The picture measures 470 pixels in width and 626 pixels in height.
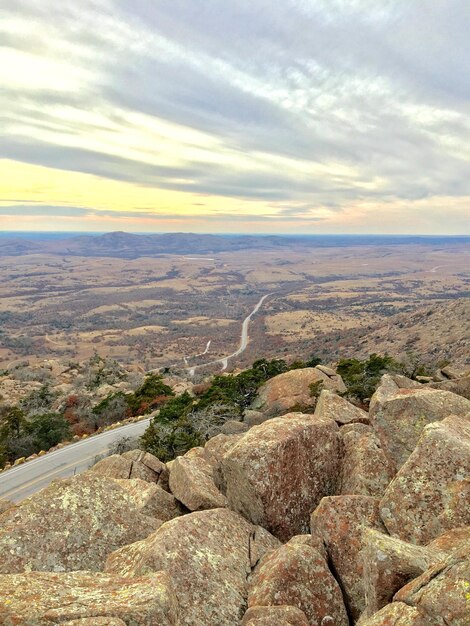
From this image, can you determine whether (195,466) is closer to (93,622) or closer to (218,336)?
(93,622)

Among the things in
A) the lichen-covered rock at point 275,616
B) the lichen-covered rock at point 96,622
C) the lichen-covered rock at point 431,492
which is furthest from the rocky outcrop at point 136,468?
the lichen-covered rock at point 96,622

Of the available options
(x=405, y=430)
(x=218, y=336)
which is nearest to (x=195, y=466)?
(x=405, y=430)

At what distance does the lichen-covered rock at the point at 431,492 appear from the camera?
9.24 m

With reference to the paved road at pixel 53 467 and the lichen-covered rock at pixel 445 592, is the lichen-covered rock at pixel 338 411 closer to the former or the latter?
the lichen-covered rock at pixel 445 592

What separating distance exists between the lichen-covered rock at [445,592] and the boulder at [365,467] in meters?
4.74

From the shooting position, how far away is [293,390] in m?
42.7

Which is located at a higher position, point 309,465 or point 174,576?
point 309,465

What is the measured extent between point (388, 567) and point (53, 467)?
120ft

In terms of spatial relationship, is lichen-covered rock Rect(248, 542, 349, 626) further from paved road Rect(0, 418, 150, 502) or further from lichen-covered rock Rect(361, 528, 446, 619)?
paved road Rect(0, 418, 150, 502)

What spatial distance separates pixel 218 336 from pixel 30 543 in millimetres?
168382

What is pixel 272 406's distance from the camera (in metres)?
41.1

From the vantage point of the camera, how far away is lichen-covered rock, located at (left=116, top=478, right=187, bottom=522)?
1341cm

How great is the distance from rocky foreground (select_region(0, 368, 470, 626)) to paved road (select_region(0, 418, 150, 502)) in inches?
949

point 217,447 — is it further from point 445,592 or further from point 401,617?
point 445,592
